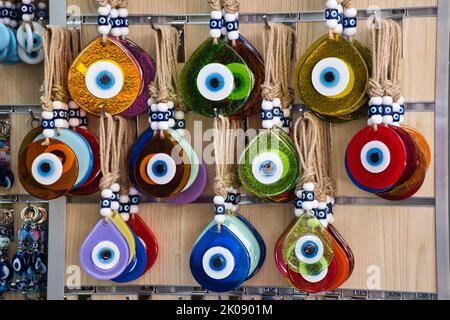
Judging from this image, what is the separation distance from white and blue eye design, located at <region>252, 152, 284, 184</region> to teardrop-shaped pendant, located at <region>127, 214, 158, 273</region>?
0.27 metres

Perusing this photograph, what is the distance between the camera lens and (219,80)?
4.05 feet

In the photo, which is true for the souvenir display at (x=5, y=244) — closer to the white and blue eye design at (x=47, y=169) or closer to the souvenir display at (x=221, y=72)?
the white and blue eye design at (x=47, y=169)

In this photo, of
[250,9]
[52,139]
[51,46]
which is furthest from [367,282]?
[51,46]

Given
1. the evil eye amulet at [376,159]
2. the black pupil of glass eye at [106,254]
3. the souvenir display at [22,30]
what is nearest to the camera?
the evil eye amulet at [376,159]

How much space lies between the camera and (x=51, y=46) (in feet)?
4.33

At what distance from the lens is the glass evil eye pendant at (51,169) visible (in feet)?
4.20

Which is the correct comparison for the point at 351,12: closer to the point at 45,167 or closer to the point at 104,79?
the point at 104,79

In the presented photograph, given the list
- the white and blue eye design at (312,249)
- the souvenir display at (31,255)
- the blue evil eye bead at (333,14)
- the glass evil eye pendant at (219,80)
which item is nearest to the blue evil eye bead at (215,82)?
the glass evil eye pendant at (219,80)

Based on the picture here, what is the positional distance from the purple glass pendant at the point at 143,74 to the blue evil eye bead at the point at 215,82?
→ 0.12 metres

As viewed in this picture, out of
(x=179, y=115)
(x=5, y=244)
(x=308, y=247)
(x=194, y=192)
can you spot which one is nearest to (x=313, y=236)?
(x=308, y=247)

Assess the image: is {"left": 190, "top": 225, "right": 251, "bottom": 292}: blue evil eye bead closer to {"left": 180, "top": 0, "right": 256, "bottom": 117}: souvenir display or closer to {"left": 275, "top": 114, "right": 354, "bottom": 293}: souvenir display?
{"left": 275, "top": 114, "right": 354, "bottom": 293}: souvenir display

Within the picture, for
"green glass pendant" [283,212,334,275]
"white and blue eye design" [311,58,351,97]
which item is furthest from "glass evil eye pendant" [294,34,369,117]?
"green glass pendant" [283,212,334,275]

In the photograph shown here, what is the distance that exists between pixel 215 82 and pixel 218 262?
1.15 ft
